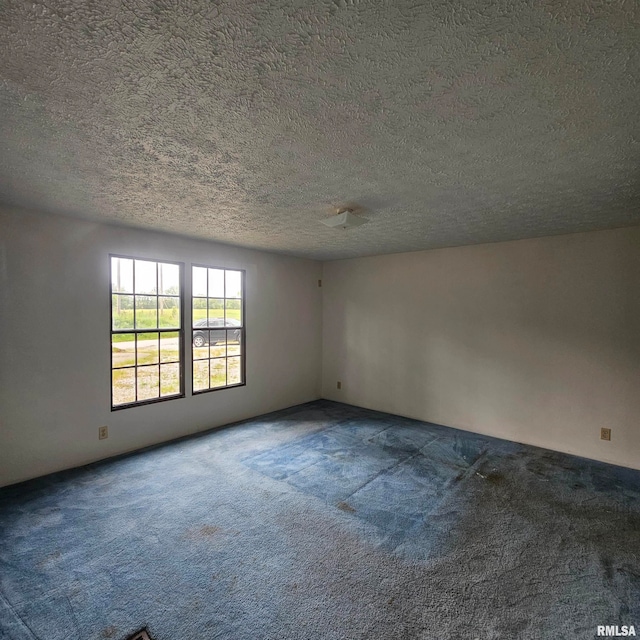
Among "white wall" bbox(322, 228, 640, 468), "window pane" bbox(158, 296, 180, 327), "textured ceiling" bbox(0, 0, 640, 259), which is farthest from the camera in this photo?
"window pane" bbox(158, 296, 180, 327)

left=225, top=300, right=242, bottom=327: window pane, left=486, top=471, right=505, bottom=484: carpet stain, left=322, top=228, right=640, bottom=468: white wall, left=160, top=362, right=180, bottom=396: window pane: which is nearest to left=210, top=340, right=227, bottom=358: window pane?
left=225, top=300, right=242, bottom=327: window pane

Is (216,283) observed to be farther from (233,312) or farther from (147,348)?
(147,348)

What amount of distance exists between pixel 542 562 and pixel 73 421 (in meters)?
4.00

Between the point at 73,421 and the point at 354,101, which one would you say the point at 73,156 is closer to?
the point at 354,101

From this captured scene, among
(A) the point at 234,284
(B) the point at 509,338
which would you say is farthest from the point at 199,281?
(B) the point at 509,338

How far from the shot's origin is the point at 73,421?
3371mm

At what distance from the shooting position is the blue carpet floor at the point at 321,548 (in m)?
1.73

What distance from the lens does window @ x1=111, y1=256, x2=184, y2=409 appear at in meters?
3.73

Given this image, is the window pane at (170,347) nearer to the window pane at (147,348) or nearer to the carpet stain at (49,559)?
the window pane at (147,348)

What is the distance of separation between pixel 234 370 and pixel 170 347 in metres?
1.00

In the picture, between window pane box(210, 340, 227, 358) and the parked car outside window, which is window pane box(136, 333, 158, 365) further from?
window pane box(210, 340, 227, 358)

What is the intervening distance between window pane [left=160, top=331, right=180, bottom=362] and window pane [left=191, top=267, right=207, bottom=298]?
0.60m

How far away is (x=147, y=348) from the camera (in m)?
3.96

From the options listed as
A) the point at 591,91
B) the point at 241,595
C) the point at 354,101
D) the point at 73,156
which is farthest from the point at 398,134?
the point at 241,595
